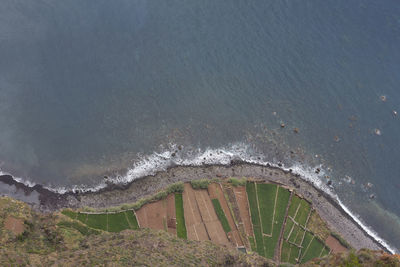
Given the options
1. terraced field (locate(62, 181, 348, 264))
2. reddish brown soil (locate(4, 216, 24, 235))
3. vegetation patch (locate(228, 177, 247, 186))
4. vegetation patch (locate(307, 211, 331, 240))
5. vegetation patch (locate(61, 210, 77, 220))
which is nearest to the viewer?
reddish brown soil (locate(4, 216, 24, 235))

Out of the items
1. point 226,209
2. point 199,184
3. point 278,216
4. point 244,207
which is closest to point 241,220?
point 244,207

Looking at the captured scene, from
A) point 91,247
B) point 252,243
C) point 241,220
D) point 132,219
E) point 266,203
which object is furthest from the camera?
point 266,203

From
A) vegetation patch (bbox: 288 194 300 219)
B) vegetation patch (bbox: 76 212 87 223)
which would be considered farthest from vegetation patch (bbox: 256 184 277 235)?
vegetation patch (bbox: 76 212 87 223)

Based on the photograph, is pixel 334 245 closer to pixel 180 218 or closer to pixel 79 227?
pixel 180 218

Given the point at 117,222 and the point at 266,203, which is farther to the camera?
the point at 266,203

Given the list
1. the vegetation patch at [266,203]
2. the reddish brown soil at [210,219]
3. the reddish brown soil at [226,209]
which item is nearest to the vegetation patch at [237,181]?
the reddish brown soil at [226,209]

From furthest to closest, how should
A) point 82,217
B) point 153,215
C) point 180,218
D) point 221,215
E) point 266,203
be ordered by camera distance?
point 266,203
point 221,215
point 180,218
point 153,215
point 82,217

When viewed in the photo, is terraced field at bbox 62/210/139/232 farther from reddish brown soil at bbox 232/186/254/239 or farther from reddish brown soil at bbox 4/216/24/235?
reddish brown soil at bbox 232/186/254/239
